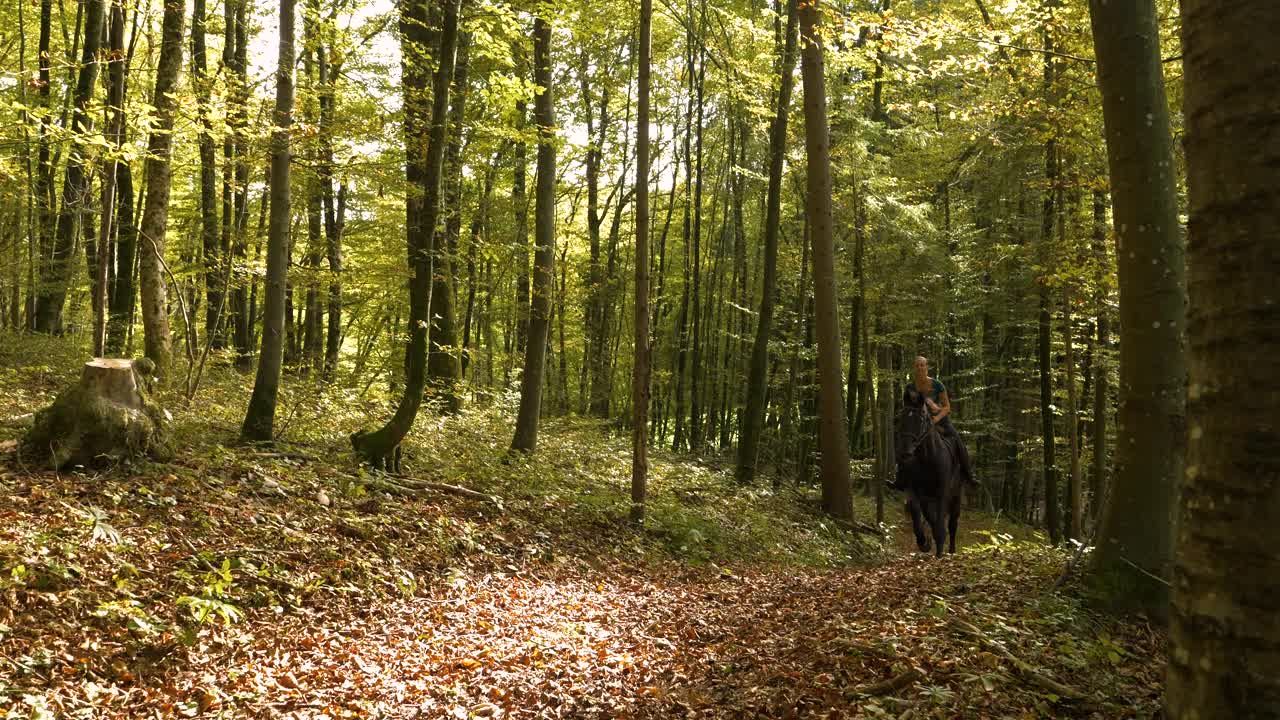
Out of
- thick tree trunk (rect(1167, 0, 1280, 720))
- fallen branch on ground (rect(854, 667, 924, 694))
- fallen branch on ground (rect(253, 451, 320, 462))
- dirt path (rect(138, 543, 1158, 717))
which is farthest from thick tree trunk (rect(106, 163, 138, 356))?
thick tree trunk (rect(1167, 0, 1280, 720))

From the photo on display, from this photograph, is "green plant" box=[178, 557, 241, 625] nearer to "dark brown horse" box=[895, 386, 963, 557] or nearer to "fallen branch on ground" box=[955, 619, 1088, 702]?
"fallen branch on ground" box=[955, 619, 1088, 702]

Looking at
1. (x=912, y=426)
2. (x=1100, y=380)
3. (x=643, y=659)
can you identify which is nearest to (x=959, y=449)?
(x=912, y=426)

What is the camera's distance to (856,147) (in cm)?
1579

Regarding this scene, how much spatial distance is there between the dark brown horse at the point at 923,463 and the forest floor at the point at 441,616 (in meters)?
0.92

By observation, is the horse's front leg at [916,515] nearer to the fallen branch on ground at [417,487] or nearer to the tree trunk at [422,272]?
the fallen branch on ground at [417,487]

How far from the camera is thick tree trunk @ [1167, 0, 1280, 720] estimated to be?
188cm

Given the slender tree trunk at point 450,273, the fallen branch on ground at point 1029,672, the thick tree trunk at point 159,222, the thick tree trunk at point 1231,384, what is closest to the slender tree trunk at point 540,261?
the slender tree trunk at point 450,273

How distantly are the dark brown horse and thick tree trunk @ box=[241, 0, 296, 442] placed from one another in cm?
823

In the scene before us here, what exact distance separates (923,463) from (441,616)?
6.48 m

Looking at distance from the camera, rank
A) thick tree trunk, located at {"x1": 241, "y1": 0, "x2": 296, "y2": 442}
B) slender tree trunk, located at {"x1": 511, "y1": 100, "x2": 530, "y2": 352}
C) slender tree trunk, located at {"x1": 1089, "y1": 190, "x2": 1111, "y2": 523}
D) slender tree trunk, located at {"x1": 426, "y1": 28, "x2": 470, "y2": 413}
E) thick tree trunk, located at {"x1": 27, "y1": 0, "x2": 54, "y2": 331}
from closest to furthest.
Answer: thick tree trunk, located at {"x1": 241, "y1": 0, "x2": 296, "y2": 442} → slender tree trunk, located at {"x1": 426, "y1": 28, "x2": 470, "y2": 413} → slender tree trunk, located at {"x1": 1089, "y1": 190, "x2": 1111, "y2": 523} → slender tree trunk, located at {"x1": 511, "y1": 100, "x2": 530, "y2": 352} → thick tree trunk, located at {"x1": 27, "y1": 0, "x2": 54, "y2": 331}

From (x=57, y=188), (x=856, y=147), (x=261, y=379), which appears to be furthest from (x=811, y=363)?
(x=57, y=188)

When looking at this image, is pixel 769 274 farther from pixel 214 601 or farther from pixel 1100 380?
pixel 214 601

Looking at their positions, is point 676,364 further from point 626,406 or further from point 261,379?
point 261,379

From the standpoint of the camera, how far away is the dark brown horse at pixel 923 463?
9.52 m
